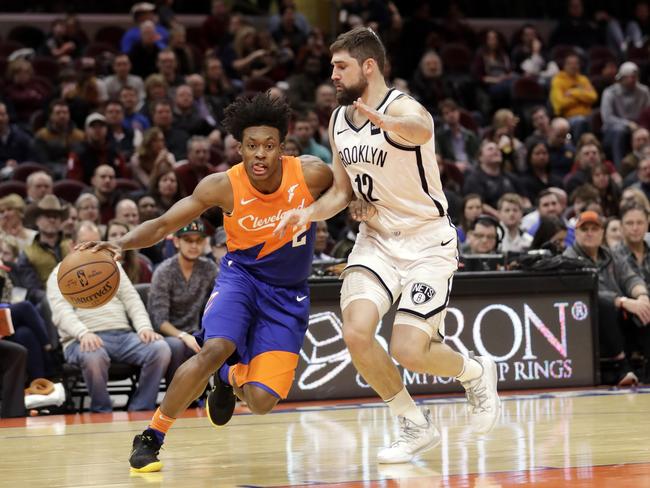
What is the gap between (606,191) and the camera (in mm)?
13383

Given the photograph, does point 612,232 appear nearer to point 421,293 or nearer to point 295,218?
point 421,293

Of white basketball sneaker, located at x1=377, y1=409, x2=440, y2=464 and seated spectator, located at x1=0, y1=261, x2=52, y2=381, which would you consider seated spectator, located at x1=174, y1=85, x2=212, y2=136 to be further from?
white basketball sneaker, located at x1=377, y1=409, x2=440, y2=464

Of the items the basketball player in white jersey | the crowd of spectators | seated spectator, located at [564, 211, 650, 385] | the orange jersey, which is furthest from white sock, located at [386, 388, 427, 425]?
seated spectator, located at [564, 211, 650, 385]

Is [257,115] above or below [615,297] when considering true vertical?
above

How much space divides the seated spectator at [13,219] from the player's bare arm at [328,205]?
522 centimetres

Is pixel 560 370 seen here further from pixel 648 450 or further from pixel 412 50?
pixel 412 50

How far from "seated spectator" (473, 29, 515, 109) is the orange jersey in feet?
37.2

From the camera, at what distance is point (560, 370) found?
9.86 m

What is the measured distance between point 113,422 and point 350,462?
106 inches

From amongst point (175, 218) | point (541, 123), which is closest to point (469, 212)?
point (541, 123)

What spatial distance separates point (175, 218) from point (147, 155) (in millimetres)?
7175

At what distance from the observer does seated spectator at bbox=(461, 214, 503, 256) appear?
420 inches

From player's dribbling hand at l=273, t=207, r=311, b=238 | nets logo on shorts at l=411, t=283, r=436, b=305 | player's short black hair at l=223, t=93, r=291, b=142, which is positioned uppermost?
player's short black hair at l=223, t=93, r=291, b=142

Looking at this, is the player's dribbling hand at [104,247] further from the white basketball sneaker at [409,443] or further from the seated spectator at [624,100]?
the seated spectator at [624,100]
